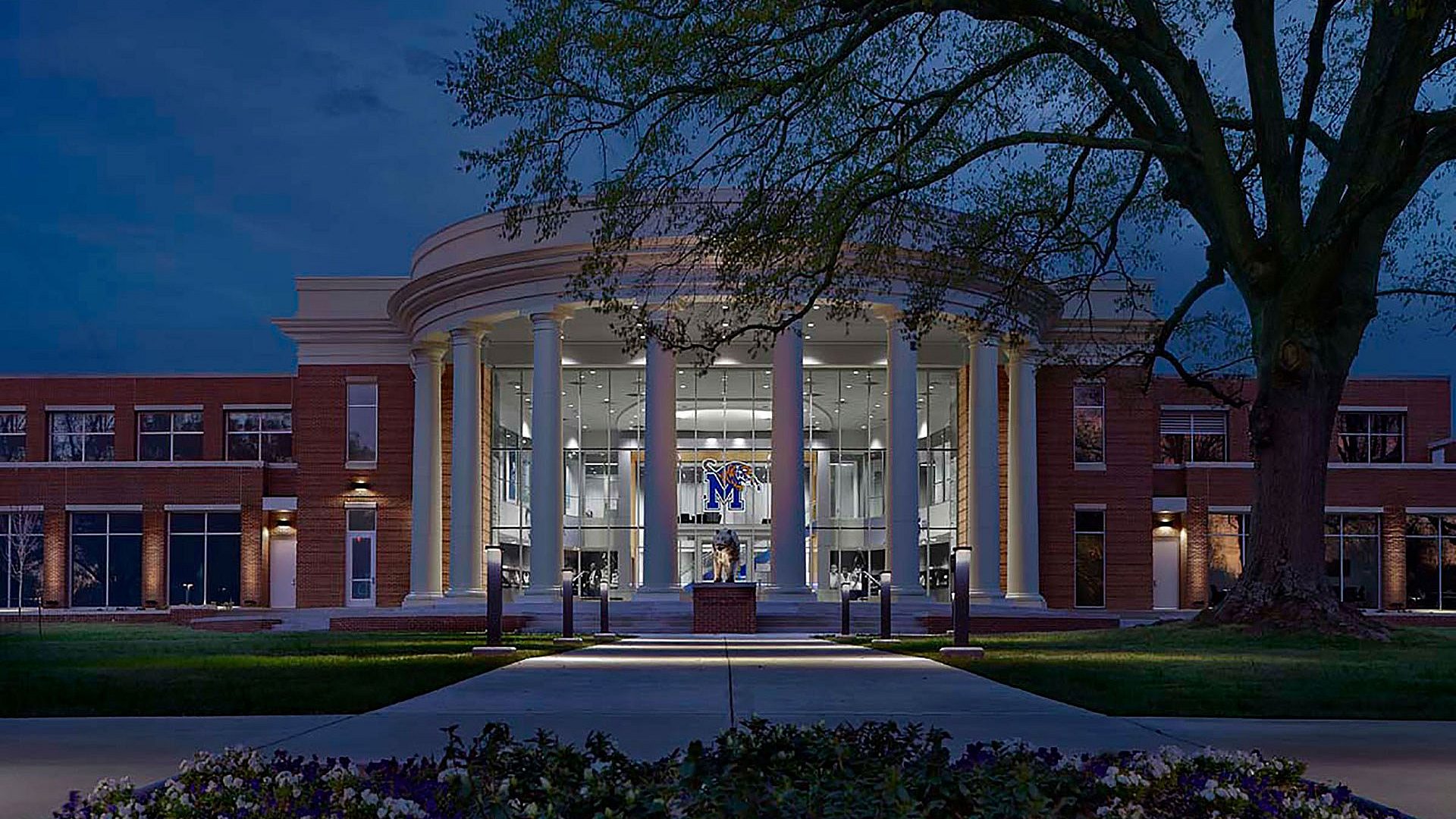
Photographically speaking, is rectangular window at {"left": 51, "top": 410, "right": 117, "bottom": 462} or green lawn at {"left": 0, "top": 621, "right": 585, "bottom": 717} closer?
green lawn at {"left": 0, "top": 621, "right": 585, "bottom": 717}

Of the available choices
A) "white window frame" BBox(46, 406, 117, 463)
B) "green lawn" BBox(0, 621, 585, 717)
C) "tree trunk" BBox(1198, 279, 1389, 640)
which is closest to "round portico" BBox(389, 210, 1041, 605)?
"green lawn" BBox(0, 621, 585, 717)

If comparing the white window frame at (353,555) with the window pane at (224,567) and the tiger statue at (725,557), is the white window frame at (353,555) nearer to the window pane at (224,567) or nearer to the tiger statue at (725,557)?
the window pane at (224,567)

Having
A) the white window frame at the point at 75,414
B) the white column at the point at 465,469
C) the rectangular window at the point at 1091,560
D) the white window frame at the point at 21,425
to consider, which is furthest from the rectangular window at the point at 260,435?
the rectangular window at the point at 1091,560

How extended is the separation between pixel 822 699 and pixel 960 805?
6559 mm

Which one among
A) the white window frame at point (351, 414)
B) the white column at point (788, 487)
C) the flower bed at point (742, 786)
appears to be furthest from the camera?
the white window frame at point (351, 414)

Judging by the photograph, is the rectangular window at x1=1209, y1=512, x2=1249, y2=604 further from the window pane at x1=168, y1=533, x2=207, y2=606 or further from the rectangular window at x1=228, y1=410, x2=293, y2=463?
the window pane at x1=168, y1=533, x2=207, y2=606

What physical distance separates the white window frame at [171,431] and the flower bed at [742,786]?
5328cm

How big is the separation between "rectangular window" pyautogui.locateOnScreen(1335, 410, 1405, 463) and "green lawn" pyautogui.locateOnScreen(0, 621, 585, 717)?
3917cm

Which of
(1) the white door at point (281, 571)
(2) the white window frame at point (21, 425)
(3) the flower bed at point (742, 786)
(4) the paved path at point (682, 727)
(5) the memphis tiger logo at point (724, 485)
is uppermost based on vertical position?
(2) the white window frame at point (21, 425)

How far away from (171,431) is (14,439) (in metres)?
6.58

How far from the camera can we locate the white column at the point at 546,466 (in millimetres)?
42281

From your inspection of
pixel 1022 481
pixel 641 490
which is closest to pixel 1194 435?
pixel 1022 481

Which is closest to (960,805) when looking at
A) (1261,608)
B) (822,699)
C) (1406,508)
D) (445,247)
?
(822,699)

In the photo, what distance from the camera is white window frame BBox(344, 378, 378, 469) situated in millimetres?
51125
